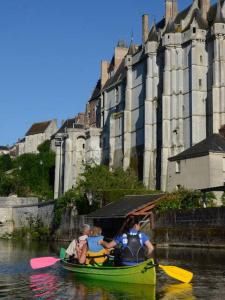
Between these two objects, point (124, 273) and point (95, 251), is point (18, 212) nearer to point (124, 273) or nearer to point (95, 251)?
point (95, 251)

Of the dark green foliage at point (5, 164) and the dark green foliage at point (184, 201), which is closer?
the dark green foliage at point (184, 201)

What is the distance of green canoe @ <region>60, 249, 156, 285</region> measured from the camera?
696 inches

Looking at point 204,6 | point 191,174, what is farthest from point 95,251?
point 204,6

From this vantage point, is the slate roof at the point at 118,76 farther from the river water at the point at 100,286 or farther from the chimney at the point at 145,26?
the river water at the point at 100,286

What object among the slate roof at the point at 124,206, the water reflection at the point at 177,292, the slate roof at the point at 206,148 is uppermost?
the slate roof at the point at 206,148

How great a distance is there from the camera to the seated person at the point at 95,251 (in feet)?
66.4

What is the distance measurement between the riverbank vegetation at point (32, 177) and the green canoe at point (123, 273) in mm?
72935

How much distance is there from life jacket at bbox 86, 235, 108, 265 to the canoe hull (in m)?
0.51

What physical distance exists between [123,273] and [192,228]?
60.8ft

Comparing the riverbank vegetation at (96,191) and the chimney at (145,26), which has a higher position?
the chimney at (145,26)

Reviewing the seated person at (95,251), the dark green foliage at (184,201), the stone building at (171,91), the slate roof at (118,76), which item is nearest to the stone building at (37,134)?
the slate roof at (118,76)

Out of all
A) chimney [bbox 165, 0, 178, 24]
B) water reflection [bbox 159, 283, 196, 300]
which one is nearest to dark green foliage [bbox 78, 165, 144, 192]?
chimney [bbox 165, 0, 178, 24]

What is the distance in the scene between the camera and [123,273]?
18.2 metres

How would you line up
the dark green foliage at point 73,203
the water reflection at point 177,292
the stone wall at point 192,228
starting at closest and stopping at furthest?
Result: 1. the water reflection at point 177,292
2. the stone wall at point 192,228
3. the dark green foliage at point 73,203
